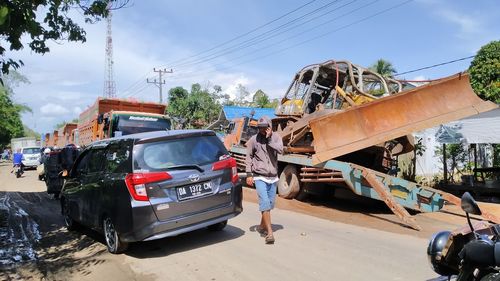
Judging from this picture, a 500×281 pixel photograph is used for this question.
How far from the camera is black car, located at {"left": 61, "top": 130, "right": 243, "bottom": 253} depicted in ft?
19.3

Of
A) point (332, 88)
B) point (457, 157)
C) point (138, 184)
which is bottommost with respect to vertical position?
point (457, 157)

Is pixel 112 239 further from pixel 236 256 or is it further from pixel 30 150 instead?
pixel 30 150

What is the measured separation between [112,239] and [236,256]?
6.09 ft

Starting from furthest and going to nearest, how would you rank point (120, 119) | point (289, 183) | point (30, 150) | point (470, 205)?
1. point (30, 150)
2. point (120, 119)
3. point (289, 183)
4. point (470, 205)

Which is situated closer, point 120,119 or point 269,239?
point 269,239

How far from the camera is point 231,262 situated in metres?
5.66

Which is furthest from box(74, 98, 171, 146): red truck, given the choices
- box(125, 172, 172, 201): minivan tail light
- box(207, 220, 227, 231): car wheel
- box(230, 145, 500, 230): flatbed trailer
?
box(125, 172, 172, 201): minivan tail light

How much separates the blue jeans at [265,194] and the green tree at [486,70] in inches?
560

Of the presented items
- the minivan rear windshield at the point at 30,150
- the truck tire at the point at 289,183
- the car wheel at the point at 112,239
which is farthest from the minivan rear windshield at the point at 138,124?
the minivan rear windshield at the point at 30,150

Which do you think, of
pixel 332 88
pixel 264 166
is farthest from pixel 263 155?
pixel 332 88

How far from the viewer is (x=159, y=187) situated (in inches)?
234

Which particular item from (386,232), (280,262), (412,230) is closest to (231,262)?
(280,262)

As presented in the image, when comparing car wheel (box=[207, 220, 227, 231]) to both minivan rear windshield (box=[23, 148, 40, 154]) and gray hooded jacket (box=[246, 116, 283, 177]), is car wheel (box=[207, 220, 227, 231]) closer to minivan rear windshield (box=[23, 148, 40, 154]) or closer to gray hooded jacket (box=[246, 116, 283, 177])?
gray hooded jacket (box=[246, 116, 283, 177])

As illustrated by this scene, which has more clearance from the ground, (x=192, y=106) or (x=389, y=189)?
(x=192, y=106)
